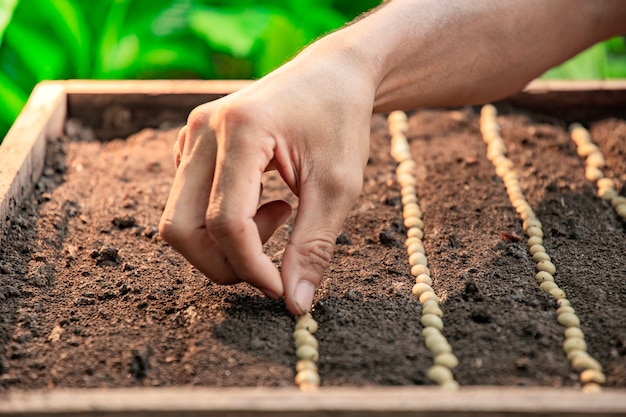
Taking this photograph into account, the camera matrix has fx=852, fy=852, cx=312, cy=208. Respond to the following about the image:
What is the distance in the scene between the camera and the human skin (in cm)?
118

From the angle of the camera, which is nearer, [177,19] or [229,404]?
[229,404]

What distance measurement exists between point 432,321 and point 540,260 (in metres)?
0.30

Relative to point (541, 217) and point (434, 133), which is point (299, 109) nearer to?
point (541, 217)

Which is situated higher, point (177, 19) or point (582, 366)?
point (177, 19)

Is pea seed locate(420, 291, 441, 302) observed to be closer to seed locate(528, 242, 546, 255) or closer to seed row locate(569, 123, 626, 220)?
seed locate(528, 242, 546, 255)

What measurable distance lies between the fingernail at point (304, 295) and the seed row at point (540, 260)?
37 centimetres

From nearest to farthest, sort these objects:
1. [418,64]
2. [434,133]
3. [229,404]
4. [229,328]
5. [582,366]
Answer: [229,404] → [582,366] → [229,328] → [418,64] → [434,133]

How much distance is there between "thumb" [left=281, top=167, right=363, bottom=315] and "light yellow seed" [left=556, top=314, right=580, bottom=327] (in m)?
0.36

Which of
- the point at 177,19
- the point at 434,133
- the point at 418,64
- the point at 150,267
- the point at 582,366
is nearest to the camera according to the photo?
A: the point at 582,366

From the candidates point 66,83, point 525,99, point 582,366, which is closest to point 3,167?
point 66,83

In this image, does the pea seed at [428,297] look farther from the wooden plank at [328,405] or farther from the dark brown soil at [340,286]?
the wooden plank at [328,405]

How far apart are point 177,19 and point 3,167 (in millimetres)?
1091

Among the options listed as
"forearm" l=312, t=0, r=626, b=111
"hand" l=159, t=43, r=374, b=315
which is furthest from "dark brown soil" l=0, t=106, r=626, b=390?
"forearm" l=312, t=0, r=626, b=111

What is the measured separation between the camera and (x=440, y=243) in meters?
1.55
